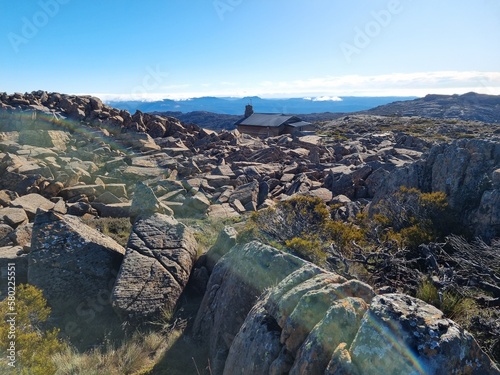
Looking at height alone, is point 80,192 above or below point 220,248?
below

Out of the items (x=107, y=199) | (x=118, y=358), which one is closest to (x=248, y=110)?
(x=107, y=199)

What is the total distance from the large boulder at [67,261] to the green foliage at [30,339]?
3.15 ft

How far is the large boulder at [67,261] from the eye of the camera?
6457 mm

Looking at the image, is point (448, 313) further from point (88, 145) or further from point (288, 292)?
point (88, 145)

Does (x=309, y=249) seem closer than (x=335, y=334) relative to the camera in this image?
No

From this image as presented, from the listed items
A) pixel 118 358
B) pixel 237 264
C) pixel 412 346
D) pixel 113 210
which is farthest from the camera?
pixel 113 210

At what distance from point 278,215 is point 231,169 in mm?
11399

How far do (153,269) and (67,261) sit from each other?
1714mm

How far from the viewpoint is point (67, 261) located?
6.65m

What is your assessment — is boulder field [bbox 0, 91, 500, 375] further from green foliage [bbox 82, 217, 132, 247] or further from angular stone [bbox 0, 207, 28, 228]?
green foliage [bbox 82, 217, 132, 247]

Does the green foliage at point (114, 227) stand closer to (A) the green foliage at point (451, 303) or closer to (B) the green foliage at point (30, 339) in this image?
(B) the green foliage at point (30, 339)

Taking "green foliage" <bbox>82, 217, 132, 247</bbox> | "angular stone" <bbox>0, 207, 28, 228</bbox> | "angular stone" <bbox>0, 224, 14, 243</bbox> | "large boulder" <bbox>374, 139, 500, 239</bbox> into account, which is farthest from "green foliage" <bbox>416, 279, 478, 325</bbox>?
"angular stone" <bbox>0, 207, 28, 228</bbox>

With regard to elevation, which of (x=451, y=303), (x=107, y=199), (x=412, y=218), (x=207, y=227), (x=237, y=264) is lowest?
(x=207, y=227)

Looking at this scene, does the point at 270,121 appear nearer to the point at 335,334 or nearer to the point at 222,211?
the point at 222,211
